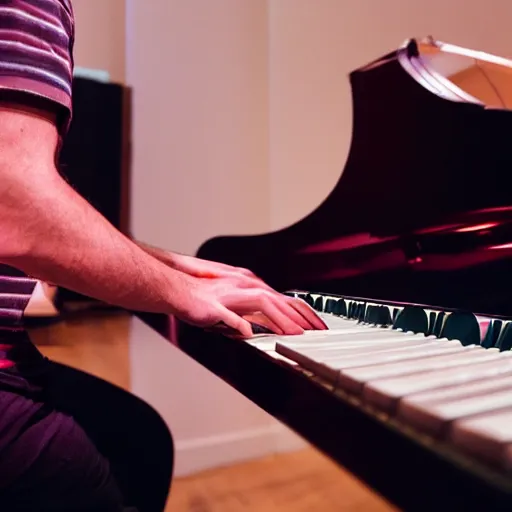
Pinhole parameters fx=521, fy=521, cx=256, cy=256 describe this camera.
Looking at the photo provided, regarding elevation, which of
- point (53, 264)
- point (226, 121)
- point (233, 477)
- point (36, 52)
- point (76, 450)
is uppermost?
point (226, 121)

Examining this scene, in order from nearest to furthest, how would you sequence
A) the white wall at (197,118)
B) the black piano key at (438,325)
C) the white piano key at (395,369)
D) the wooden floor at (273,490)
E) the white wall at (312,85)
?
the white piano key at (395,369), the black piano key at (438,325), the wooden floor at (273,490), the white wall at (197,118), the white wall at (312,85)

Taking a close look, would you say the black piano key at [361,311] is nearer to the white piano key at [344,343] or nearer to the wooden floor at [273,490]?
the white piano key at [344,343]

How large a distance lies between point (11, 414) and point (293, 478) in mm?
1528

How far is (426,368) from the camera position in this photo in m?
0.38

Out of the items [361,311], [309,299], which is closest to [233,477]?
[309,299]

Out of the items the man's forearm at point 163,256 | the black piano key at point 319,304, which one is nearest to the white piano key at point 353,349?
the black piano key at point 319,304

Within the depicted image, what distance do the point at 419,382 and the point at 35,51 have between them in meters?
0.53

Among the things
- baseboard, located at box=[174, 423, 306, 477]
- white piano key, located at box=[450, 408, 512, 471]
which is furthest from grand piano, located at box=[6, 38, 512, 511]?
baseboard, located at box=[174, 423, 306, 477]

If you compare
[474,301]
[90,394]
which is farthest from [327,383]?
[90,394]

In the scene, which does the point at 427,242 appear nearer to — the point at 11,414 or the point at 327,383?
the point at 327,383

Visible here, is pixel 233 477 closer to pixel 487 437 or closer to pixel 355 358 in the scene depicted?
pixel 355 358

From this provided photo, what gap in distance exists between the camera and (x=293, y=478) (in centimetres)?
197

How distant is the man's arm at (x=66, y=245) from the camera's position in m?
0.53

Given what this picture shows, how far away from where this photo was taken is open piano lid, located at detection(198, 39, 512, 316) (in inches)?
26.6
